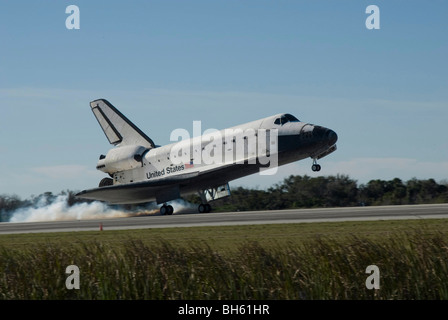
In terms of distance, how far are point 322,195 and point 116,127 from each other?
17.2 m

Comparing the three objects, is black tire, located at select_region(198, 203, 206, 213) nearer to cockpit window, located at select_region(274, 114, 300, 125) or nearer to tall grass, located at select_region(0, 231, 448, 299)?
cockpit window, located at select_region(274, 114, 300, 125)

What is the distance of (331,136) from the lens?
3384 centimetres

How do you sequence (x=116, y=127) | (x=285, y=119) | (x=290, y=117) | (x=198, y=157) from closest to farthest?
(x=285, y=119)
(x=290, y=117)
(x=198, y=157)
(x=116, y=127)

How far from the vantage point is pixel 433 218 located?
22500mm

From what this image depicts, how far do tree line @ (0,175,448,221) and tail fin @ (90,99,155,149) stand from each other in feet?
15.1


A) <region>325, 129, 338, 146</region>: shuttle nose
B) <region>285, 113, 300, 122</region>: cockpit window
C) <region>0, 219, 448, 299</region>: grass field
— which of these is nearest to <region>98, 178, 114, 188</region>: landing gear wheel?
<region>285, 113, 300, 122</region>: cockpit window

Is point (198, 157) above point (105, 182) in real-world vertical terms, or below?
above

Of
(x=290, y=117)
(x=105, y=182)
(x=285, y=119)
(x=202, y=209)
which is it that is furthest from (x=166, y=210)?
(x=290, y=117)

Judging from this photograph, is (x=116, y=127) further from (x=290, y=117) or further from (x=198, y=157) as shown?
(x=290, y=117)

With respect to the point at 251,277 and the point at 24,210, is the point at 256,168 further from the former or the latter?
the point at 251,277

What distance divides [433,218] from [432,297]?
11.2 meters

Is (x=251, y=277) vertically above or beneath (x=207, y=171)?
beneath
